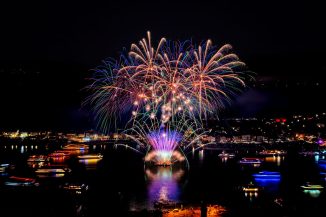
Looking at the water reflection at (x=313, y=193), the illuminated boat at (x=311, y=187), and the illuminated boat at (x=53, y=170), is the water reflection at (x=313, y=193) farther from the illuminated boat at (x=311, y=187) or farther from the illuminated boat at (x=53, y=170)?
the illuminated boat at (x=53, y=170)

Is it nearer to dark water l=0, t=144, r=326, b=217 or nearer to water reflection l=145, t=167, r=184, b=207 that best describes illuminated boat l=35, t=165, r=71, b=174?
dark water l=0, t=144, r=326, b=217

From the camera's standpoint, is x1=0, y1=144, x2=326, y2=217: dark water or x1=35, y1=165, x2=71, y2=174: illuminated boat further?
x1=35, y1=165, x2=71, y2=174: illuminated boat

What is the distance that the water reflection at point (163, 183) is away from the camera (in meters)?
24.0

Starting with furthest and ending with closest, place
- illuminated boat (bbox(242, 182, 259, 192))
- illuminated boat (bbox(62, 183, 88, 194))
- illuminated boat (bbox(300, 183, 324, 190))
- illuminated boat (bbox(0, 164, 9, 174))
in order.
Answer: illuminated boat (bbox(0, 164, 9, 174))
illuminated boat (bbox(300, 183, 324, 190))
illuminated boat (bbox(242, 182, 259, 192))
illuminated boat (bbox(62, 183, 88, 194))

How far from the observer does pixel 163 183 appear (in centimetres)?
2839

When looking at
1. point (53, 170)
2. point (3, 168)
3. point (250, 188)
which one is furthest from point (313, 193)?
point (3, 168)

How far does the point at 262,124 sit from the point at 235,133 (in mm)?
6531

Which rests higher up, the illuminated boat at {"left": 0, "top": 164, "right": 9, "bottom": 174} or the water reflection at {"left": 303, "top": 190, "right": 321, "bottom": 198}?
the illuminated boat at {"left": 0, "top": 164, "right": 9, "bottom": 174}

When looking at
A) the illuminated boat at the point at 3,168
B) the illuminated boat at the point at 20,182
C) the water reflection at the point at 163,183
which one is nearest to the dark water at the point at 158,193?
the water reflection at the point at 163,183

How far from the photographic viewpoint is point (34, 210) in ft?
61.7

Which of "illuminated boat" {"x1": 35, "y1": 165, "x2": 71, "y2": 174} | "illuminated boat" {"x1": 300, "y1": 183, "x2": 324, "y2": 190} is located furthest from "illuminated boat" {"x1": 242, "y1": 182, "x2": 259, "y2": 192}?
"illuminated boat" {"x1": 35, "y1": 165, "x2": 71, "y2": 174}

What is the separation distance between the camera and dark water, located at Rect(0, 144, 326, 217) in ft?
63.7

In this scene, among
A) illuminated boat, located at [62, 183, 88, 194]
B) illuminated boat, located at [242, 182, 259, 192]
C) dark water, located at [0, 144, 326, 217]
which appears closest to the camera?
dark water, located at [0, 144, 326, 217]

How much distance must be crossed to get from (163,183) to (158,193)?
3122 millimetres
